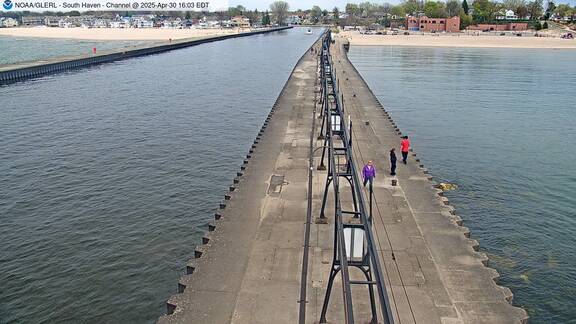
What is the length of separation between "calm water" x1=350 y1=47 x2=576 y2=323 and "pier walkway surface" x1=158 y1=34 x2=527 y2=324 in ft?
12.4

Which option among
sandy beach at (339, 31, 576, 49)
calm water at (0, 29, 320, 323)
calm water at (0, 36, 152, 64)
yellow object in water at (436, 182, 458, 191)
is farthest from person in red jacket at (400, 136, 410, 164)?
sandy beach at (339, 31, 576, 49)

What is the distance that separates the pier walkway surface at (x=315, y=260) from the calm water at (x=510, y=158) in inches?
149

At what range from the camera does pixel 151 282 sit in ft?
60.0

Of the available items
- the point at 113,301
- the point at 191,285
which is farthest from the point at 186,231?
the point at 191,285

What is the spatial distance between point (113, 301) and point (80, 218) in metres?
7.59

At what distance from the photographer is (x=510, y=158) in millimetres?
34719

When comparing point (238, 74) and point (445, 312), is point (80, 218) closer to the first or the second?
point (445, 312)

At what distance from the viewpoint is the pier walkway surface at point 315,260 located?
42.6ft

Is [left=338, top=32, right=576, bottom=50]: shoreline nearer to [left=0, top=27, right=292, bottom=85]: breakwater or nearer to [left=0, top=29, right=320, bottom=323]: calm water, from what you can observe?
[left=0, top=27, right=292, bottom=85]: breakwater

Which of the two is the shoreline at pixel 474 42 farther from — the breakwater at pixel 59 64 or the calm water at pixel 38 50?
the calm water at pixel 38 50

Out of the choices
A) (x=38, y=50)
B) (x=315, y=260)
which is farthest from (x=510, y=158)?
(x=38, y=50)

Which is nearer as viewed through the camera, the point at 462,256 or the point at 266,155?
the point at 462,256

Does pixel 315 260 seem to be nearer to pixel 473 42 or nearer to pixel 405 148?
pixel 405 148

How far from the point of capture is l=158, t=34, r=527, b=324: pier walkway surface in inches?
511
